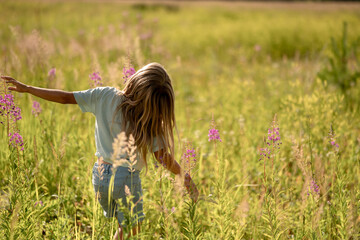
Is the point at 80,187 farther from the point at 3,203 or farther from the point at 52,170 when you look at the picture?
the point at 3,203

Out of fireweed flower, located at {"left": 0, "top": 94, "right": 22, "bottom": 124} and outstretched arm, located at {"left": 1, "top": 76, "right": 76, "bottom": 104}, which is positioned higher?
outstretched arm, located at {"left": 1, "top": 76, "right": 76, "bottom": 104}

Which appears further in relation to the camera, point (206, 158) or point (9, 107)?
point (206, 158)

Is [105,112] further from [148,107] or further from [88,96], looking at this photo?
[148,107]

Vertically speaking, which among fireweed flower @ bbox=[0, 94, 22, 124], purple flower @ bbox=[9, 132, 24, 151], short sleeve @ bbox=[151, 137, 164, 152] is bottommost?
short sleeve @ bbox=[151, 137, 164, 152]

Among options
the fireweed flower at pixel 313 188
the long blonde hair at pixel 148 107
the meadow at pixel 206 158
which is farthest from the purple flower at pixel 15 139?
the fireweed flower at pixel 313 188

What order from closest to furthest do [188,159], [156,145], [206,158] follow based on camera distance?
[188,159] → [156,145] → [206,158]

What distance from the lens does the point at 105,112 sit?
200 cm

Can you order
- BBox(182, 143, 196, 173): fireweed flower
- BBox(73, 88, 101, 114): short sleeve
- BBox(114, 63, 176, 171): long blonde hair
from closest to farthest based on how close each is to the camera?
BBox(182, 143, 196, 173): fireweed flower
BBox(114, 63, 176, 171): long blonde hair
BBox(73, 88, 101, 114): short sleeve

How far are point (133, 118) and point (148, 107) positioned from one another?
0.50 ft

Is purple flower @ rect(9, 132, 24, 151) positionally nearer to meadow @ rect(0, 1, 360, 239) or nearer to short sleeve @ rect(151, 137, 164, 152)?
meadow @ rect(0, 1, 360, 239)

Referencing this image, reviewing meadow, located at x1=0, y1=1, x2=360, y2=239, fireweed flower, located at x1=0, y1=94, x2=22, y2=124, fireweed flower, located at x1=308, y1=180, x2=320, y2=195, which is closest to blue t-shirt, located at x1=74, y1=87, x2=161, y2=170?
Result: meadow, located at x1=0, y1=1, x2=360, y2=239

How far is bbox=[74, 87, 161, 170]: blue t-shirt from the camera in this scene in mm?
1970

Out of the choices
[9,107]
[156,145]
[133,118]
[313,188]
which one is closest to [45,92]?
[9,107]

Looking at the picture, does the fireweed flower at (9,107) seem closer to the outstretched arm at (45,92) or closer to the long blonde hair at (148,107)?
the outstretched arm at (45,92)
